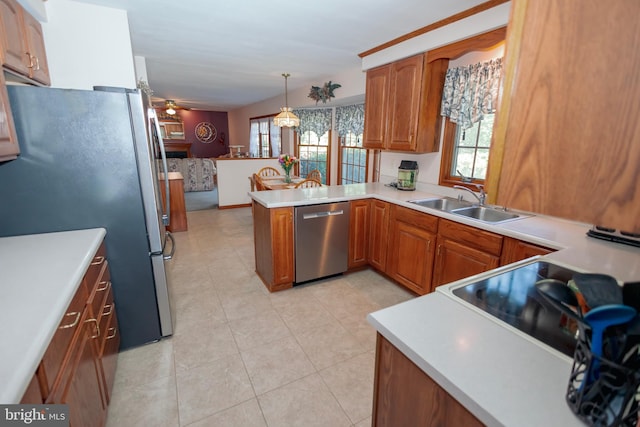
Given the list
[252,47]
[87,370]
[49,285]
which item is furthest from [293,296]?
[252,47]

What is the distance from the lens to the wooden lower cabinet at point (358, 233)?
3.03 meters

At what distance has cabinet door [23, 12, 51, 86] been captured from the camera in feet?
6.48

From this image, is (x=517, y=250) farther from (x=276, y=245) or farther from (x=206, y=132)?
(x=206, y=132)

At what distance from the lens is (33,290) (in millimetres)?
1113

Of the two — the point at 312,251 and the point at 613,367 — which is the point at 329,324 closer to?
the point at 312,251

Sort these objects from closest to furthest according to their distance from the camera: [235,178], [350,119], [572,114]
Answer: [572,114]
[350,119]
[235,178]

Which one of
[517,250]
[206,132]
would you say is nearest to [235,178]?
[517,250]

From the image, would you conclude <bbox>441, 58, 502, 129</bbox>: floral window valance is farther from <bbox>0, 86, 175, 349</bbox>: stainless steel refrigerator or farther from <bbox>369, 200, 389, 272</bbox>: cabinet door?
<bbox>0, 86, 175, 349</bbox>: stainless steel refrigerator

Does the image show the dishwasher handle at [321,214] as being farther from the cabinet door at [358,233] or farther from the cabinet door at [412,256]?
the cabinet door at [412,256]

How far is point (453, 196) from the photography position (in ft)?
9.67

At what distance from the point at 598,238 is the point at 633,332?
1621mm

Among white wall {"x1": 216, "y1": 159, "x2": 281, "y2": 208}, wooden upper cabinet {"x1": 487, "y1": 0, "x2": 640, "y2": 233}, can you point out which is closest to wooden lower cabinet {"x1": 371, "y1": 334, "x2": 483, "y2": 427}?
wooden upper cabinet {"x1": 487, "y1": 0, "x2": 640, "y2": 233}

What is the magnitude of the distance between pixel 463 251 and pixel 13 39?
10.4 feet

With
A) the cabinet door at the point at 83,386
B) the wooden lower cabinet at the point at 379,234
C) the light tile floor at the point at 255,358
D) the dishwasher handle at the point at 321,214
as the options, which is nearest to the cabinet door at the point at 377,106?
the wooden lower cabinet at the point at 379,234
